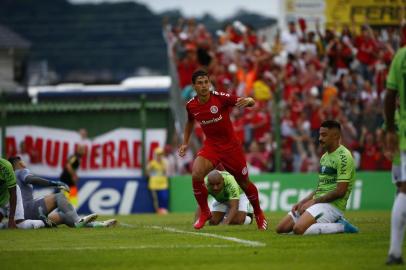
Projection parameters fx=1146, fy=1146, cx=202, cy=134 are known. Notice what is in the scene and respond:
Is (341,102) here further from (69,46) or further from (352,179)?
(69,46)

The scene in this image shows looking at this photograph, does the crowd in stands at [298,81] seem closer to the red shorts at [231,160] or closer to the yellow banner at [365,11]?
the yellow banner at [365,11]

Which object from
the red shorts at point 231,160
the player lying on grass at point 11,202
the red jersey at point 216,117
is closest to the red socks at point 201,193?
the red shorts at point 231,160

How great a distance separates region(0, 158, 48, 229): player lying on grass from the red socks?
2.65m

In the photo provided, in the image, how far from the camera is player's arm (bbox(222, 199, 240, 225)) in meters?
17.9

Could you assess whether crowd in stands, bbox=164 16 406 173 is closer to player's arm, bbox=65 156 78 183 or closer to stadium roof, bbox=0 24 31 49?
player's arm, bbox=65 156 78 183

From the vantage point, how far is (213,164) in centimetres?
1653

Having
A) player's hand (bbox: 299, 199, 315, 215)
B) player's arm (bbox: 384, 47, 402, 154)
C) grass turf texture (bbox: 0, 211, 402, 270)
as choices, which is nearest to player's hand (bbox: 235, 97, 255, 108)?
player's hand (bbox: 299, 199, 315, 215)

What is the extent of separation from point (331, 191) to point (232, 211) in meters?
3.55

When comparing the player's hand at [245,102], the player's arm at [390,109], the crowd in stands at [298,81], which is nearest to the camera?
the player's arm at [390,109]

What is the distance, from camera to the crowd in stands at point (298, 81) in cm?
2738

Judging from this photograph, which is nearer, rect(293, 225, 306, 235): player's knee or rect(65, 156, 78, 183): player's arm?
rect(293, 225, 306, 235): player's knee

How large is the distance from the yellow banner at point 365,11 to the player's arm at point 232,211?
52.9ft

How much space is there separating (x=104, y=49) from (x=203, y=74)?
34255 millimetres

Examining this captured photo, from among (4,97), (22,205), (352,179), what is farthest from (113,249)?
(4,97)
